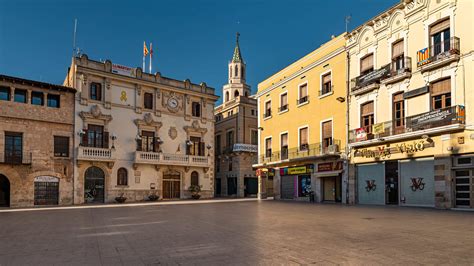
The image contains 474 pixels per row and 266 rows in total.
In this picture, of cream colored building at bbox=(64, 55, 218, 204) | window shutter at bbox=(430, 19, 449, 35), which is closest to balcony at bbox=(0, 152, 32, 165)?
cream colored building at bbox=(64, 55, 218, 204)

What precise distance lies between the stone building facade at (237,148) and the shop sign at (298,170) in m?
12.7

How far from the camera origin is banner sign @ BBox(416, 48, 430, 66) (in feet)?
62.6

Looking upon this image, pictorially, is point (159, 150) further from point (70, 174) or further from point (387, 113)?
point (387, 113)

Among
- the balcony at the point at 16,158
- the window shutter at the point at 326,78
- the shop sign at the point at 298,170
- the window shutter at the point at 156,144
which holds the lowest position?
the shop sign at the point at 298,170

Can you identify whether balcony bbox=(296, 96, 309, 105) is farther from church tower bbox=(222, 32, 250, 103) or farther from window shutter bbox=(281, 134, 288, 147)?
church tower bbox=(222, 32, 250, 103)

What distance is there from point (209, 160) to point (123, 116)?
33.0ft

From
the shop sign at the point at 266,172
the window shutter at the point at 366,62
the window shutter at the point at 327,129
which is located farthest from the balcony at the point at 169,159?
the window shutter at the point at 366,62

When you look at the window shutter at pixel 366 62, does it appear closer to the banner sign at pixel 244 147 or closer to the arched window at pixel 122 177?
the banner sign at pixel 244 147

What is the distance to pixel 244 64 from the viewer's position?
65.5 metres

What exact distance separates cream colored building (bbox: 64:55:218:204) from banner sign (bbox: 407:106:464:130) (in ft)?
75.9

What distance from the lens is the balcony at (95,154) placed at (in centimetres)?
3097

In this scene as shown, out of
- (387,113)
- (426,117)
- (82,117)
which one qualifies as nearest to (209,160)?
A: (82,117)

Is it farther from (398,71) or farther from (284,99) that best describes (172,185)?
(398,71)

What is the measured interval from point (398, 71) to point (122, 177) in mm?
24653
